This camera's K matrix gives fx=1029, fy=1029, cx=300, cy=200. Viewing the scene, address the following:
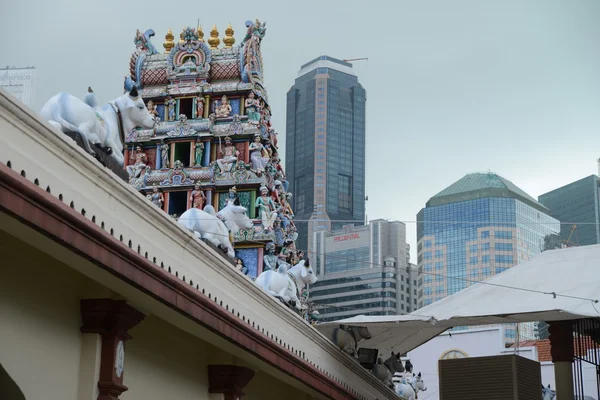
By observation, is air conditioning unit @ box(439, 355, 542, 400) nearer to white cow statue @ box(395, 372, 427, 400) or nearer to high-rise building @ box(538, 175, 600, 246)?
white cow statue @ box(395, 372, 427, 400)

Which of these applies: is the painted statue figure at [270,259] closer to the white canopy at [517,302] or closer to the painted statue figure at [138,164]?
the painted statue figure at [138,164]

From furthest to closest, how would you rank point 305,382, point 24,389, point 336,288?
point 336,288, point 305,382, point 24,389

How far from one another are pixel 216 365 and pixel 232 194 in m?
20.8

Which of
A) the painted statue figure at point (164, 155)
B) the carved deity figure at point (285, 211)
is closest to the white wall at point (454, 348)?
the carved deity figure at point (285, 211)

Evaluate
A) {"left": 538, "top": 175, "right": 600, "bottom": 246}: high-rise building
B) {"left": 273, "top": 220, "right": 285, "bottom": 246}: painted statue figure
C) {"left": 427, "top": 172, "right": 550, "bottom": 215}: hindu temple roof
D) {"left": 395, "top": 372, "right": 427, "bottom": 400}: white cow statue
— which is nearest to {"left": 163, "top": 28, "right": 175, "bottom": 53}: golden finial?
{"left": 273, "top": 220, "right": 285, "bottom": 246}: painted statue figure

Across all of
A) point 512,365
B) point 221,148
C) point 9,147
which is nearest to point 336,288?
point 221,148

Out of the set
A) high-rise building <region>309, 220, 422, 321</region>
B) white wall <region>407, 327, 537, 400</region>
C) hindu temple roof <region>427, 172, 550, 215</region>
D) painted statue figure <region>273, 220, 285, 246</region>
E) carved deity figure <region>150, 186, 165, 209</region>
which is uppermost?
hindu temple roof <region>427, 172, 550, 215</region>

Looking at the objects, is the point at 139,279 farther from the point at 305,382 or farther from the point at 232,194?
the point at 232,194

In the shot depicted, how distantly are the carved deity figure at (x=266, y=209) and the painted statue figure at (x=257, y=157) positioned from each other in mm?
723

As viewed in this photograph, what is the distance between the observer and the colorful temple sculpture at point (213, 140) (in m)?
33.9

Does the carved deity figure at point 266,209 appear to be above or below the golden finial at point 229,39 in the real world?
below

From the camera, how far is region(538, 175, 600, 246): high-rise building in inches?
7264

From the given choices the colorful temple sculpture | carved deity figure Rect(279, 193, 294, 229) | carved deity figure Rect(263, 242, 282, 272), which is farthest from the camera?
carved deity figure Rect(279, 193, 294, 229)

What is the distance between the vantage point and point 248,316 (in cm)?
1295
